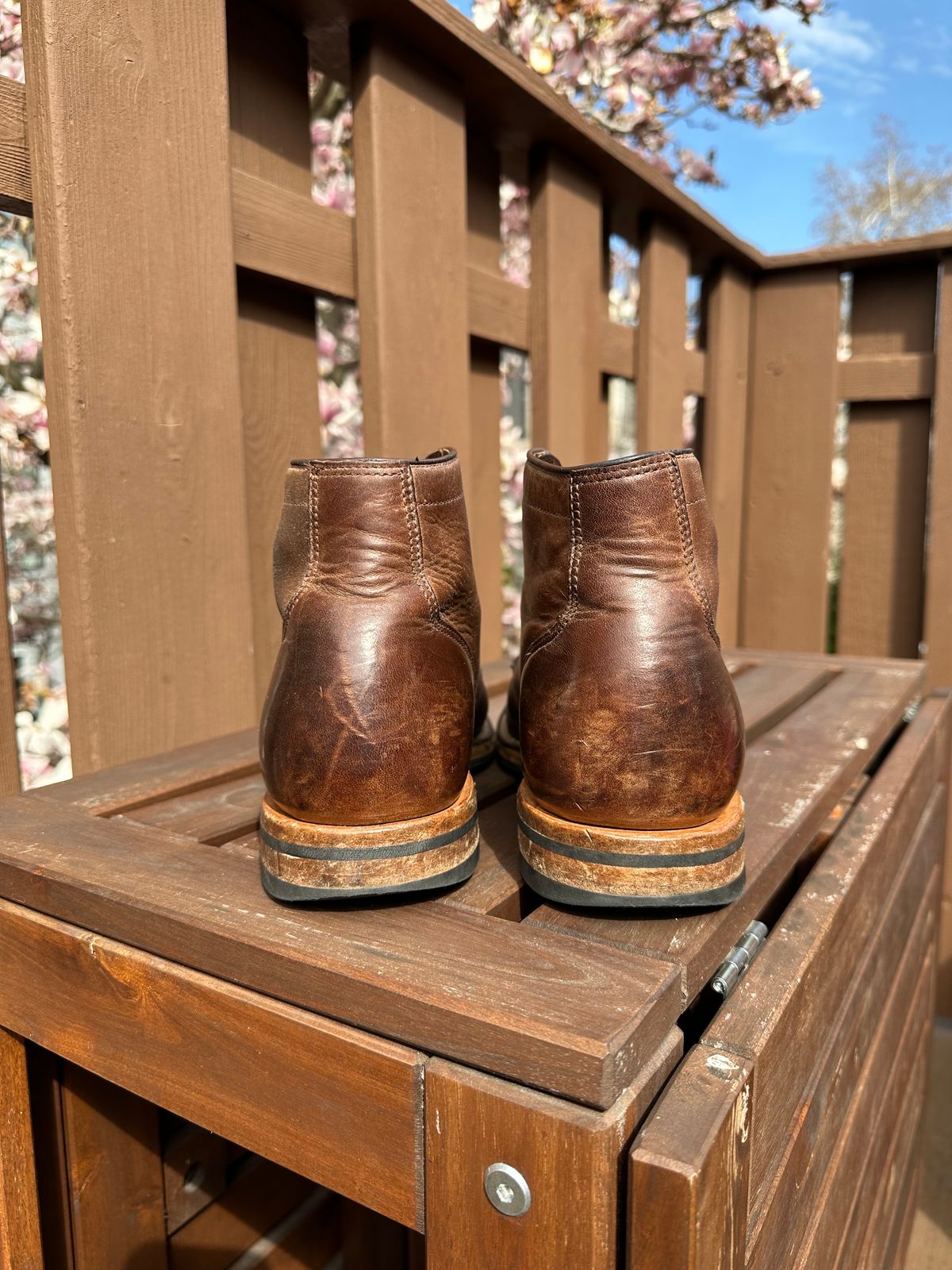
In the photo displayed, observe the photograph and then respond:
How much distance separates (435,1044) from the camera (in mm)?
540

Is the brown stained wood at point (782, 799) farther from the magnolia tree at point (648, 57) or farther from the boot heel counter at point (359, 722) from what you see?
the magnolia tree at point (648, 57)

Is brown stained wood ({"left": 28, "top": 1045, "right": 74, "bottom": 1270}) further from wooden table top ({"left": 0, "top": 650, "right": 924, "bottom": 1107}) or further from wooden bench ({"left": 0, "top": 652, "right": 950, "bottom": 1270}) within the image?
wooden table top ({"left": 0, "top": 650, "right": 924, "bottom": 1107})

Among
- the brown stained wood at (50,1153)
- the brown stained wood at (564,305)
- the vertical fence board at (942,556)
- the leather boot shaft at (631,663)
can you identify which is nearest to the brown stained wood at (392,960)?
the leather boot shaft at (631,663)

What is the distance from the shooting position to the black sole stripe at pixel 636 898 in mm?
668

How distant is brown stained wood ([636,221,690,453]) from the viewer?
1965mm

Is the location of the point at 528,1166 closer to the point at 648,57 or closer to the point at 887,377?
the point at 887,377

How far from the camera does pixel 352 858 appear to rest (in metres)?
A: 0.65

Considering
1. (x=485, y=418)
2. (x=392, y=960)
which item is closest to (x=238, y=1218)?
(x=392, y=960)

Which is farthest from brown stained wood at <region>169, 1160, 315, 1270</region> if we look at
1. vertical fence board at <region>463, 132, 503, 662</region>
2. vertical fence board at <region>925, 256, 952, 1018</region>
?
vertical fence board at <region>925, 256, 952, 1018</region>

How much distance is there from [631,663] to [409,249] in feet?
3.07

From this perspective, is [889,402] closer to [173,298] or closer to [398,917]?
[173,298]

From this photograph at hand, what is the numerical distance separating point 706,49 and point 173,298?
7.56 feet

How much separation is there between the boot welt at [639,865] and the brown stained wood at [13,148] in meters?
0.83

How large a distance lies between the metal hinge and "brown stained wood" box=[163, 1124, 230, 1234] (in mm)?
682
